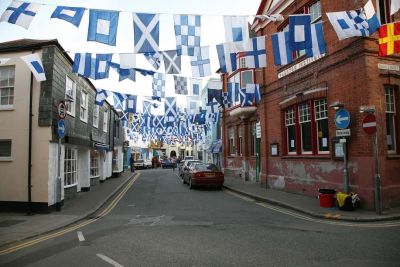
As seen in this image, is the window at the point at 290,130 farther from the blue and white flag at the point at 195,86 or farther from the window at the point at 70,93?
the window at the point at 70,93

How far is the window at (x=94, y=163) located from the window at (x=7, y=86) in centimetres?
921

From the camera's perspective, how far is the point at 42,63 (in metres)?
13.1

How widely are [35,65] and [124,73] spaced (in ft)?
10.00

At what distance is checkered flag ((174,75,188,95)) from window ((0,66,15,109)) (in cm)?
697

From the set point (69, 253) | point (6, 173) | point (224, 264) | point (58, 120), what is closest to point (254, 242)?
point (224, 264)

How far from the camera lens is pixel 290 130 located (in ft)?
57.2

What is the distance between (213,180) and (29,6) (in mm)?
13322

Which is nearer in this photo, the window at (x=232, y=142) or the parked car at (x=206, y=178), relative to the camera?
the parked car at (x=206, y=178)

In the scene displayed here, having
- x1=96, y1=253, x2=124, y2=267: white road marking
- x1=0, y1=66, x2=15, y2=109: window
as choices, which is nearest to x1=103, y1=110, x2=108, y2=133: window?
x1=0, y1=66, x2=15, y2=109: window

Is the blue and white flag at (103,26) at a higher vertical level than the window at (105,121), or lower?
higher

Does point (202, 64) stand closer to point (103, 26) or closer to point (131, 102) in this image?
point (103, 26)

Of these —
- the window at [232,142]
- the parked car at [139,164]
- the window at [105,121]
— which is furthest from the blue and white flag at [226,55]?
the parked car at [139,164]

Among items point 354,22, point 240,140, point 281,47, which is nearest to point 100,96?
point 281,47

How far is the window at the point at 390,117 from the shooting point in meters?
13.0
